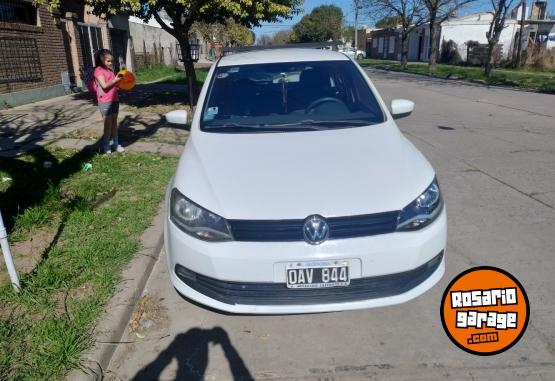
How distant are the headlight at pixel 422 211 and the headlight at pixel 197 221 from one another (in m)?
1.02

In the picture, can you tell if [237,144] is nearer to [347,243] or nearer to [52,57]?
[347,243]

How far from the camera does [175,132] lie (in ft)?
29.7

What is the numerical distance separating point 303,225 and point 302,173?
45cm

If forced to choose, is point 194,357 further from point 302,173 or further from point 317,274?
point 302,173

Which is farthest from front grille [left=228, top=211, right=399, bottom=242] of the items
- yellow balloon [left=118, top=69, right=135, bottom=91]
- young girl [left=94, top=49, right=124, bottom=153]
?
yellow balloon [left=118, top=69, right=135, bottom=91]

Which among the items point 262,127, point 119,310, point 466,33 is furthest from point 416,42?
point 119,310

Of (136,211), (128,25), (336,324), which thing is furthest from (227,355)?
(128,25)

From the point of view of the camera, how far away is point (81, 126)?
9305 mm

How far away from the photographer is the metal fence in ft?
39.6

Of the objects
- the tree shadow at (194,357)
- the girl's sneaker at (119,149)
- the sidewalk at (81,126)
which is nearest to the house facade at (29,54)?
the sidewalk at (81,126)

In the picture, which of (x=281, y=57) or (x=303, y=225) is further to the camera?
(x=281, y=57)

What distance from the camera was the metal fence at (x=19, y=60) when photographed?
39.6ft

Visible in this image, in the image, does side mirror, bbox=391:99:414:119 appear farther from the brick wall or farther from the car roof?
the brick wall

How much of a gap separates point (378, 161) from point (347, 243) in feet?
2.43
